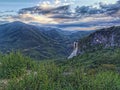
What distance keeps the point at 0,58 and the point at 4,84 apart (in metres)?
4.95

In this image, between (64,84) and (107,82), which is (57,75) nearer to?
(64,84)

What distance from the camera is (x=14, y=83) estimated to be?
23.4 meters

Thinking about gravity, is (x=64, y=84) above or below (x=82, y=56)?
above

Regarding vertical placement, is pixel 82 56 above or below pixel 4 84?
below

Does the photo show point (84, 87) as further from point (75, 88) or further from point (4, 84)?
point (4, 84)

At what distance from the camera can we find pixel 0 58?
3012 cm

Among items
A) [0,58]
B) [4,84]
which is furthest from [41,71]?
[0,58]

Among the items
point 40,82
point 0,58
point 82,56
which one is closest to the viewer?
point 40,82

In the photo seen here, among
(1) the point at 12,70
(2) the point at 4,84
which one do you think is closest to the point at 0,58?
(1) the point at 12,70

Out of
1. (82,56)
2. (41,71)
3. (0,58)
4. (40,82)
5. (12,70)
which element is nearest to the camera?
(40,82)

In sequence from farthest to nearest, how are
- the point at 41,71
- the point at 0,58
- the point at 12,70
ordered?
the point at 0,58, the point at 12,70, the point at 41,71

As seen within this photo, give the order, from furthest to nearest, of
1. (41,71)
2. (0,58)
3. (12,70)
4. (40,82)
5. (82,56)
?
1. (82,56)
2. (0,58)
3. (12,70)
4. (41,71)
5. (40,82)

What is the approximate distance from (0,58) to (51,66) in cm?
614

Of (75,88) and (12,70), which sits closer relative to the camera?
(75,88)
